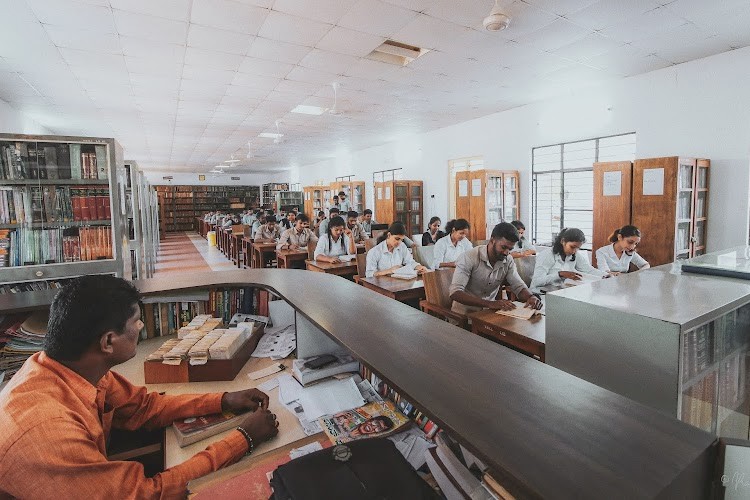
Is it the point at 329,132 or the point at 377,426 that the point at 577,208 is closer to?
the point at 329,132

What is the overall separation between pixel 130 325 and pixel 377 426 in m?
0.79

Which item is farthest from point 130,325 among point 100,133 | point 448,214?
point 100,133

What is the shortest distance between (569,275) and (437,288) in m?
1.25

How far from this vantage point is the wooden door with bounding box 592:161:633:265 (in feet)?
16.3

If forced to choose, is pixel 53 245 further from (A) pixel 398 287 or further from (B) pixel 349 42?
(B) pixel 349 42

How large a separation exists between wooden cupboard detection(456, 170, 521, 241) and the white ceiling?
1196 mm

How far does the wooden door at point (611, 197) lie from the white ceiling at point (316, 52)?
1254 millimetres

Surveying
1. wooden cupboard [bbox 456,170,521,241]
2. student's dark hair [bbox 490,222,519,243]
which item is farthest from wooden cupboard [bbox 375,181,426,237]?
student's dark hair [bbox 490,222,519,243]

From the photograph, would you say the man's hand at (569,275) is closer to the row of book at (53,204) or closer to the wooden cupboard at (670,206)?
the wooden cupboard at (670,206)

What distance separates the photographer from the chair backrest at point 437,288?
10.5 ft

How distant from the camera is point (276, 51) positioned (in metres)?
4.28

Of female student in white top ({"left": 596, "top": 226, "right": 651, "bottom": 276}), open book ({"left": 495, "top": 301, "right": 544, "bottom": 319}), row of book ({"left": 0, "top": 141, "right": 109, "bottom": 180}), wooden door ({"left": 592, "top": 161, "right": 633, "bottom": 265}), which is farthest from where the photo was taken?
wooden door ({"left": 592, "top": 161, "right": 633, "bottom": 265})

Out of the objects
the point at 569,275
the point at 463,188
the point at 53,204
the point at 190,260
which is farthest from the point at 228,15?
the point at 190,260

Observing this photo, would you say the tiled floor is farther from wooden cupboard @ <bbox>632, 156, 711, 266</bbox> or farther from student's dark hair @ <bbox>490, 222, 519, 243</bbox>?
wooden cupboard @ <bbox>632, 156, 711, 266</bbox>
